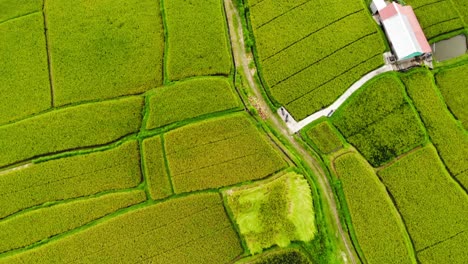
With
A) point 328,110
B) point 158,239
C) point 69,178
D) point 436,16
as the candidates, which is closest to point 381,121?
point 328,110

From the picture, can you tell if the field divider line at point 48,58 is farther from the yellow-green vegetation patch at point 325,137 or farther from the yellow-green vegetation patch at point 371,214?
the yellow-green vegetation patch at point 371,214

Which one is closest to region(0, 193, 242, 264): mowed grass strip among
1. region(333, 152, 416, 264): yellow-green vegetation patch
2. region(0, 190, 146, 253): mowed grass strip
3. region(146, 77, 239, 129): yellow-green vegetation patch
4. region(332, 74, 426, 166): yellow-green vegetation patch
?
region(0, 190, 146, 253): mowed grass strip

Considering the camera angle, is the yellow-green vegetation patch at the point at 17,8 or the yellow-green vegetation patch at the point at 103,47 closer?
the yellow-green vegetation patch at the point at 103,47

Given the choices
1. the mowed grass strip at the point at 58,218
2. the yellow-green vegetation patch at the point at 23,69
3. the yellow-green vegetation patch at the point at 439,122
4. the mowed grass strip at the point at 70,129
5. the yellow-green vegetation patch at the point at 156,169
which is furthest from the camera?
the yellow-green vegetation patch at the point at 23,69

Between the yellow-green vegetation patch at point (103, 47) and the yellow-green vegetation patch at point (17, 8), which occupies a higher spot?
the yellow-green vegetation patch at point (17, 8)

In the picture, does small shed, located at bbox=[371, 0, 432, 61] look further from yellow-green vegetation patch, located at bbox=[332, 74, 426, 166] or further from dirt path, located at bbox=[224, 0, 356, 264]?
dirt path, located at bbox=[224, 0, 356, 264]

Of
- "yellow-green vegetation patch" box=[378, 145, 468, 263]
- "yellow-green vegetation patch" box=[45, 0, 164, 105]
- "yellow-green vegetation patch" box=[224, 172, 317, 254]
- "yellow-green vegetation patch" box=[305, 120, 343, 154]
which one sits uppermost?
"yellow-green vegetation patch" box=[45, 0, 164, 105]

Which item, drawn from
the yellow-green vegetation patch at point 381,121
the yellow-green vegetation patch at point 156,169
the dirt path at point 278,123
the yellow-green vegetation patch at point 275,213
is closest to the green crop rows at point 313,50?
the dirt path at point 278,123
